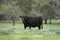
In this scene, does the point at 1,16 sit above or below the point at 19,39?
below

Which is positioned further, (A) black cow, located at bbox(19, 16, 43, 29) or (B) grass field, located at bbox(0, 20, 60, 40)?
(A) black cow, located at bbox(19, 16, 43, 29)

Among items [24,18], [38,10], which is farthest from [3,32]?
[38,10]

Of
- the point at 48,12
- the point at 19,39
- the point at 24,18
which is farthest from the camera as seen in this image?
the point at 48,12

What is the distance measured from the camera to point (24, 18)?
2148 cm

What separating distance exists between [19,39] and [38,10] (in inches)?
1404

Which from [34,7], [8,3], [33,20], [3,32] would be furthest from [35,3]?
[3,32]

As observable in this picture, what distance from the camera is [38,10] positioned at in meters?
48.4

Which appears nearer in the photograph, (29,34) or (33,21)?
(29,34)

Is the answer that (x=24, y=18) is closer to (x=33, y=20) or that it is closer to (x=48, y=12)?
(x=33, y=20)

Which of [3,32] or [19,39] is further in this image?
[3,32]

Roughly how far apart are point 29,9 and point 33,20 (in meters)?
26.8

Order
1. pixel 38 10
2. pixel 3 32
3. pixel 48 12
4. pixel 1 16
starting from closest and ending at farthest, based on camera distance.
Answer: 1. pixel 3 32
2. pixel 48 12
3. pixel 1 16
4. pixel 38 10

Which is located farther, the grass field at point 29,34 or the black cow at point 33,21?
the black cow at point 33,21

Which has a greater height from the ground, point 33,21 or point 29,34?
point 29,34
